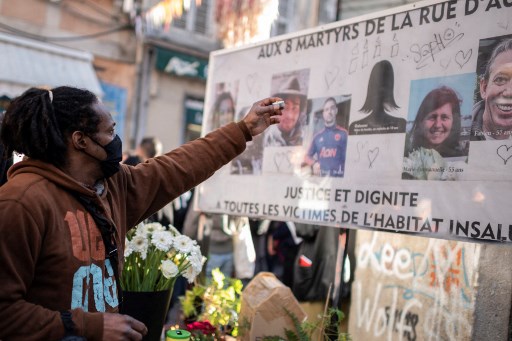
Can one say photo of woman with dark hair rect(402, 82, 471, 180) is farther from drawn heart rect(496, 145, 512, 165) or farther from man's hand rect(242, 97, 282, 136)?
man's hand rect(242, 97, 282, 136)

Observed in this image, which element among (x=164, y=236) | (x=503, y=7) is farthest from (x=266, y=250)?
(x=503, y=7)

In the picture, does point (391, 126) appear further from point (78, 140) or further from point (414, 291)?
point (414, 291)

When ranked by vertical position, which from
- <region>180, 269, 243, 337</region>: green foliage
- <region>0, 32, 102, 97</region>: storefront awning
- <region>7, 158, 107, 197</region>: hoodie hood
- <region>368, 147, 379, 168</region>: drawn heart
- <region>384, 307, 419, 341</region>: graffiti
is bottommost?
<region>384, 307, 419, 341</region>: graffiti

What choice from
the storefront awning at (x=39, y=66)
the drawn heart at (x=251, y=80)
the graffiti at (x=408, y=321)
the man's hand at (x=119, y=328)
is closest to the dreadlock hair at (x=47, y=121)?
the man's hand at (x=119, y=328)

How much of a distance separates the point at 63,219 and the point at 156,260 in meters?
1.05

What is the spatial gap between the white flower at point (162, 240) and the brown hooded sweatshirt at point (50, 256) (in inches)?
26.1

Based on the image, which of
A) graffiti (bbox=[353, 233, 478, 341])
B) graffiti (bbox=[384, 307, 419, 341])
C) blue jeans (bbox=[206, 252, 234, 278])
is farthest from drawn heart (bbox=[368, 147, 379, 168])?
blue jeans (bbox=[206, 252, 234, 278])

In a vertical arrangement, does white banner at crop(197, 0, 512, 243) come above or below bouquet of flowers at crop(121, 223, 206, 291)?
above

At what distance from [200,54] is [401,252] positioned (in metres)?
9.29

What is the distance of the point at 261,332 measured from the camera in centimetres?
274

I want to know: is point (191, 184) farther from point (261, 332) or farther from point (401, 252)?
point (401, 252)

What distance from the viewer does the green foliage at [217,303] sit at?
Result: 307 centimetres

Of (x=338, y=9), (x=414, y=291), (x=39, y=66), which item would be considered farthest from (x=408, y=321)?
(x=39, y=66)

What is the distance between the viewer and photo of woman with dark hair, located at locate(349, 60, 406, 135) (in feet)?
8.53
